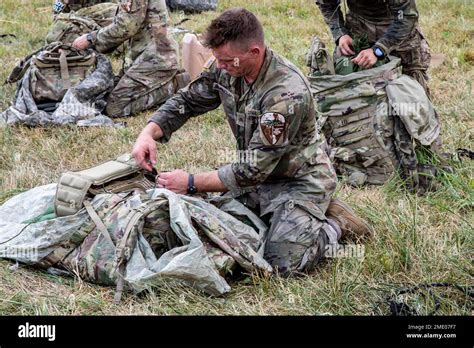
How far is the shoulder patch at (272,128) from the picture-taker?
376cm

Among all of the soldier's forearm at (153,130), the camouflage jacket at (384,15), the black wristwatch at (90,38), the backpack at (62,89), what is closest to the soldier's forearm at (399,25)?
the camouflage jacket at (384,15)

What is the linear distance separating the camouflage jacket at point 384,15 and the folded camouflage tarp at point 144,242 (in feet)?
6.95

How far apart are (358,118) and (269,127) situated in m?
1.65

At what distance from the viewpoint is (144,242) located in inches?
144

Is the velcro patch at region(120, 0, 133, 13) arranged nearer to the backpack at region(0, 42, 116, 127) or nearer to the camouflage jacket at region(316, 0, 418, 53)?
the backpack at region(0, 42, 116, 127)

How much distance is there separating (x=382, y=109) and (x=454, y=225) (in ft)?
3.88

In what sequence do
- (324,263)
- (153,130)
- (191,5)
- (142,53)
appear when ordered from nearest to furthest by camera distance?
(324,263) → (153,130) → (142,53) → (191,5)

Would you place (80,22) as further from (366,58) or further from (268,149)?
(268,149)

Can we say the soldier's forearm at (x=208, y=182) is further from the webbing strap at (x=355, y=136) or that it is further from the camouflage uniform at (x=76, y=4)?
the camouflage uniform at (x=76, y=4)

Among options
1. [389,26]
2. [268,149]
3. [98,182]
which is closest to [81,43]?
[389,26]

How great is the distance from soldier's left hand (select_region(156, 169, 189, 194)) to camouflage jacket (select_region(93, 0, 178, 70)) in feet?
10.4

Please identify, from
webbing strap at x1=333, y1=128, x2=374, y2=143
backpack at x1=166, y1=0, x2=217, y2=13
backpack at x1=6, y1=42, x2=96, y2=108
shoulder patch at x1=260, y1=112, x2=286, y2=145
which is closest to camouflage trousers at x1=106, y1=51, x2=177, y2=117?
backpack at x1=6, y1=42, x2=96, y2=108

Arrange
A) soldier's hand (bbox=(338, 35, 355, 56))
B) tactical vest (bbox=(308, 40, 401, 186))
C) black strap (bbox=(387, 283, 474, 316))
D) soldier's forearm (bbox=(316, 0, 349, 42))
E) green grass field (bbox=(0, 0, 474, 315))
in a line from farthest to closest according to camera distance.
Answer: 1. soldier's forearm (bbox=(316, 0, 349, 42))
2. soldier's hand (bbox=(338, 35, 355, 56))
3. tactical vest (bbox=(308, 40, 401, 186))
4. green grass field (bbox=(0, 0, 474, 315))
5. black strap (bbox=(387, 283, 474, 316))

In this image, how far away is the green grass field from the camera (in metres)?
→ 3.50
